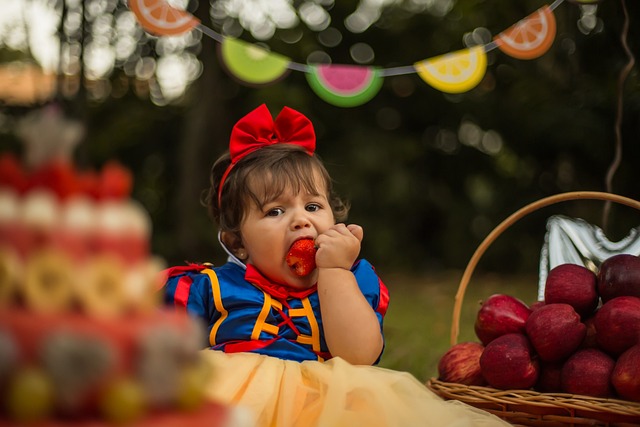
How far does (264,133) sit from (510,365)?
898mm

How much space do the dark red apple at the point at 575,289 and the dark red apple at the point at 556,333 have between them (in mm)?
82

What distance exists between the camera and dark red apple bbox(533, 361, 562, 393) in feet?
5.96

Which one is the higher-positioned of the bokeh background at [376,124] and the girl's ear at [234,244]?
the bokeh background at [376,124]

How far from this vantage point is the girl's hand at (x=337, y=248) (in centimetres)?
164

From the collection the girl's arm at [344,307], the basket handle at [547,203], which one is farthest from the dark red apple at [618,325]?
the girl's arm at [344,307]

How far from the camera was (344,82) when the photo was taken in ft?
9.20

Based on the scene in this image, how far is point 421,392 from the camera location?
148cm

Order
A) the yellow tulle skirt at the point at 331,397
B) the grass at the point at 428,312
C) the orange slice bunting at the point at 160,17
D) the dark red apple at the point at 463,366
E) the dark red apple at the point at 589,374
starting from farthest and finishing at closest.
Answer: the grass at the point at 428,312 → the orange slice bunting at the point at 160,17 → the dark red apple at the point at 463,366 → the dark red apple at the point at 589,374 → the yellow tulle skirt at the point at 331,397

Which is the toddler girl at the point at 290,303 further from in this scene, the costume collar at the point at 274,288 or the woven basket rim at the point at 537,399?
the woven basket rim at the point at 537,399

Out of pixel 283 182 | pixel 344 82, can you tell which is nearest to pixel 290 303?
pixel 283 182

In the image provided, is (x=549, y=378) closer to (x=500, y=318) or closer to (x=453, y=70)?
(x=500, y=318)

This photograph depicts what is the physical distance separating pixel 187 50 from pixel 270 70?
4113mm

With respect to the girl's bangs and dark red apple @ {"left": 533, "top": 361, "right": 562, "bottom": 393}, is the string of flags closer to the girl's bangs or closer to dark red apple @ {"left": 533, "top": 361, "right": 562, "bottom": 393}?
the girl's bangs

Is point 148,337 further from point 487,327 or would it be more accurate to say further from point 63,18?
point 63,18
